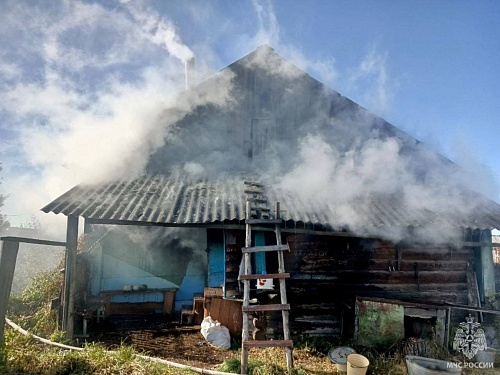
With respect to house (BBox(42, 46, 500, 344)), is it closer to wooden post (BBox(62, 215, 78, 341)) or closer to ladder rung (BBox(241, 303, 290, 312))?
wooden post (BBox(62, 215, 78, 341))

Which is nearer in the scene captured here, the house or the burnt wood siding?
the house

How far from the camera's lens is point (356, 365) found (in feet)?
17.0

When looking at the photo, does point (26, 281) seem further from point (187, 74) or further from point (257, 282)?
point (257, 282)

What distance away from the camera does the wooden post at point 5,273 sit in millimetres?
4965

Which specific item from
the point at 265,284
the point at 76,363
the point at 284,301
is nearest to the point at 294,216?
the point at 265,284

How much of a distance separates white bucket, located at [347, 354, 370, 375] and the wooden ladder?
0.96 meters

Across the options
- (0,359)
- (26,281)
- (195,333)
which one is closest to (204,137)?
(195,333)

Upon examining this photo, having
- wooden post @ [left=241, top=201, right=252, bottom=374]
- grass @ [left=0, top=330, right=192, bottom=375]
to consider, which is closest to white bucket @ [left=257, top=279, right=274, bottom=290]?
wooden post @ [left=241, top=201, right=252, bottom=374]

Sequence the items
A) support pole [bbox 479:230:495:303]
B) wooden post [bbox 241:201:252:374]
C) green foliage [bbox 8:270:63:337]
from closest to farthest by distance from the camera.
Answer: wooden post [bbox 241:201:252:374] < green foliage [bbox 8:270:63:337] < support pole [bbox 479:230:495:303]

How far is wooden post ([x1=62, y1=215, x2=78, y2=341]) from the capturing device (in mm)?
6652

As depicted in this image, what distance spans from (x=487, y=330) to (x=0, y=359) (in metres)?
9.60

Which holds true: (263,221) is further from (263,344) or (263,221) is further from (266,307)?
(263,344)

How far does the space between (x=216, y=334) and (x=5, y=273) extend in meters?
4.14

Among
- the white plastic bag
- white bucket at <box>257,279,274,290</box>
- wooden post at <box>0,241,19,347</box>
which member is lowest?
the white plastic bag
